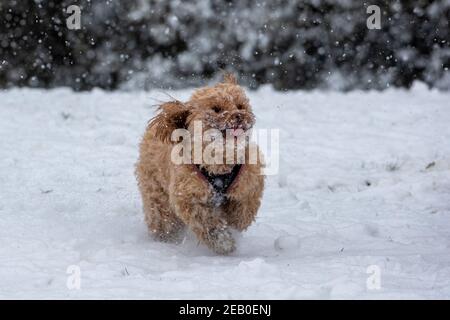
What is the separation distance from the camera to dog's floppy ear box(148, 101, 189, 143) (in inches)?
175

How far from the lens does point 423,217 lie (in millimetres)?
5211

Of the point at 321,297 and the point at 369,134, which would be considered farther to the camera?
the point at 369,134

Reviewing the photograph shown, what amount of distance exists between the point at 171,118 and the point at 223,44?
6.50 metres

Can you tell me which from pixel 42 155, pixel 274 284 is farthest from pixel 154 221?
pixel 42 155

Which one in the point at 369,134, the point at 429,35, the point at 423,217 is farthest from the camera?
the point at 429,35

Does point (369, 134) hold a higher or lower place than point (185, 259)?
higher

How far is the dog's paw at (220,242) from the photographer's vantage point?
440 cm

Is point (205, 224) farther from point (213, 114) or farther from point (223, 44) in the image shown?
point (223, 44)

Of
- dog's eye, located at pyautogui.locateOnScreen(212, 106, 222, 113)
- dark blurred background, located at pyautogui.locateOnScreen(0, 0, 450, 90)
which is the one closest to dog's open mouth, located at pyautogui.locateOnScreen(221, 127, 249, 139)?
dog's eye, located at pyautogui.locateOnScreen(212, 106, 222, 113)

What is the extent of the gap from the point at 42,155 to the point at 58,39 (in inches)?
175

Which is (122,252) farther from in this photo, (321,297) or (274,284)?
(321,297)

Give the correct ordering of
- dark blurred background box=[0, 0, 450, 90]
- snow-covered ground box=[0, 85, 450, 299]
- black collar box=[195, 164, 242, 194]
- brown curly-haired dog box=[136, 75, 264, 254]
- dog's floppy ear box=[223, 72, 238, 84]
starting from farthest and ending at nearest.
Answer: dark blurred background box=[0, 0, 450, 90]
dog's floppy ear box=[223, 72, 238, 84]
black collar box=[195, 164, 242, 194]
brown curly-haired dog box=[136, 75, 264, 254]
snow-covered ground box=[0, 85, 450, 299]

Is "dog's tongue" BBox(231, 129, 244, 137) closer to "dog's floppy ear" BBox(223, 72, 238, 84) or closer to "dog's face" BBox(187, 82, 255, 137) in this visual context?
"dog's face" BBox(187, 82, 255, 137)

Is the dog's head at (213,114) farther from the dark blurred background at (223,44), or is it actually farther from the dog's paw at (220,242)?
the dark blurred background at (223,44)
